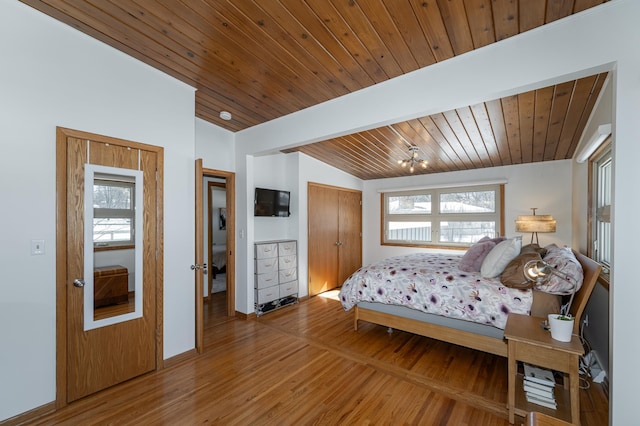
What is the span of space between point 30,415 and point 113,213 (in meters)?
1.53

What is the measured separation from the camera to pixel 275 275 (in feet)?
14.1

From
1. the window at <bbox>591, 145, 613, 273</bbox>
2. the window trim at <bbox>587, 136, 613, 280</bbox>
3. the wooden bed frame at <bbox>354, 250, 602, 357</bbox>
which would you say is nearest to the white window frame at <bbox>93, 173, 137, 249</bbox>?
the wooden bed frame at <bbox>354, 250, 602, 357</bbox>

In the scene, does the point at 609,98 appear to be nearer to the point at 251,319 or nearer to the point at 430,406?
the point at 430,406

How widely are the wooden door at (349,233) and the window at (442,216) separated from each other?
571mm

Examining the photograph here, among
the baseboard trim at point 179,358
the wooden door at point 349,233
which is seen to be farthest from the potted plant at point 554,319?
the wooden door at point 349,233

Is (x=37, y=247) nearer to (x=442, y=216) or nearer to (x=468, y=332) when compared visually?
(x=468, y=332)

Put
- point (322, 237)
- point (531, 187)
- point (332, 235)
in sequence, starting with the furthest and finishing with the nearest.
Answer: point (332, 235), point (322, 237), point (531, 187)

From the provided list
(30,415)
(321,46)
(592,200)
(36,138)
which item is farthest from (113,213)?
(592,200)

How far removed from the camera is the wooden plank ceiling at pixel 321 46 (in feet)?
6.05

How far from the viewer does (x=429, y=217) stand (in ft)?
18.5

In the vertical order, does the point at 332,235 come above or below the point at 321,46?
below

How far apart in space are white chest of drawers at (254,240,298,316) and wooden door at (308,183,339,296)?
463 millimetres

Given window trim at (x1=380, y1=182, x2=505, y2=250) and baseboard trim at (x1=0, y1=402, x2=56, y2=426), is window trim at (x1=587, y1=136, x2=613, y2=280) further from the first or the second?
baseboard trim at (x1=0, y1=402, x2=56, y2=426)

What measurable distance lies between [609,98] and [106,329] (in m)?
4.54
